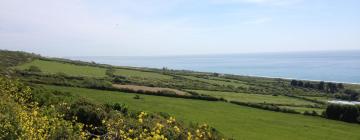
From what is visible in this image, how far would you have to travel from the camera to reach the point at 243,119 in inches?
1709

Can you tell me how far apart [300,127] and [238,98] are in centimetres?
1807

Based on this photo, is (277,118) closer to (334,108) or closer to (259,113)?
(259,113)

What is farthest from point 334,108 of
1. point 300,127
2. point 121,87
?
point 121,87

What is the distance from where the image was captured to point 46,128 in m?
11.6

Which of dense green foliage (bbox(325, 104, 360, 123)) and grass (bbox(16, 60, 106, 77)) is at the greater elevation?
grass (bbox(16, 60, 106, 77))

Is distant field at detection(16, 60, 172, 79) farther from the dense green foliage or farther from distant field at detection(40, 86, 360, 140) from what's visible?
the dense green foliage

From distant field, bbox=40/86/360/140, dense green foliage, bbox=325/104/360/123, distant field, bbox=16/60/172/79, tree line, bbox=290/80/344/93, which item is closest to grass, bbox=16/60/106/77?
distant field, bbox=16/60/172/79

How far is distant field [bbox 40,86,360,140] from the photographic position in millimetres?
37822

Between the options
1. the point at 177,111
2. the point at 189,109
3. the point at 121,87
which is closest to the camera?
the point at 177,111

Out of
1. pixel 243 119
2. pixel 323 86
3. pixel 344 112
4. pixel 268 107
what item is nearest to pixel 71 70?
pixel 268 107

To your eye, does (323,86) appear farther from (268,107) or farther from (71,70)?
(71,70)

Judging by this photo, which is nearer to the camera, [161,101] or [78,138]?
[78,138]

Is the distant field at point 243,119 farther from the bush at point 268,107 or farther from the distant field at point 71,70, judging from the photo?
the distant field at point 71,70

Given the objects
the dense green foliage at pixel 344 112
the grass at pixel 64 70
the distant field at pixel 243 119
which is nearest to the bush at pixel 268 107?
the distant field at pixel 243 119
